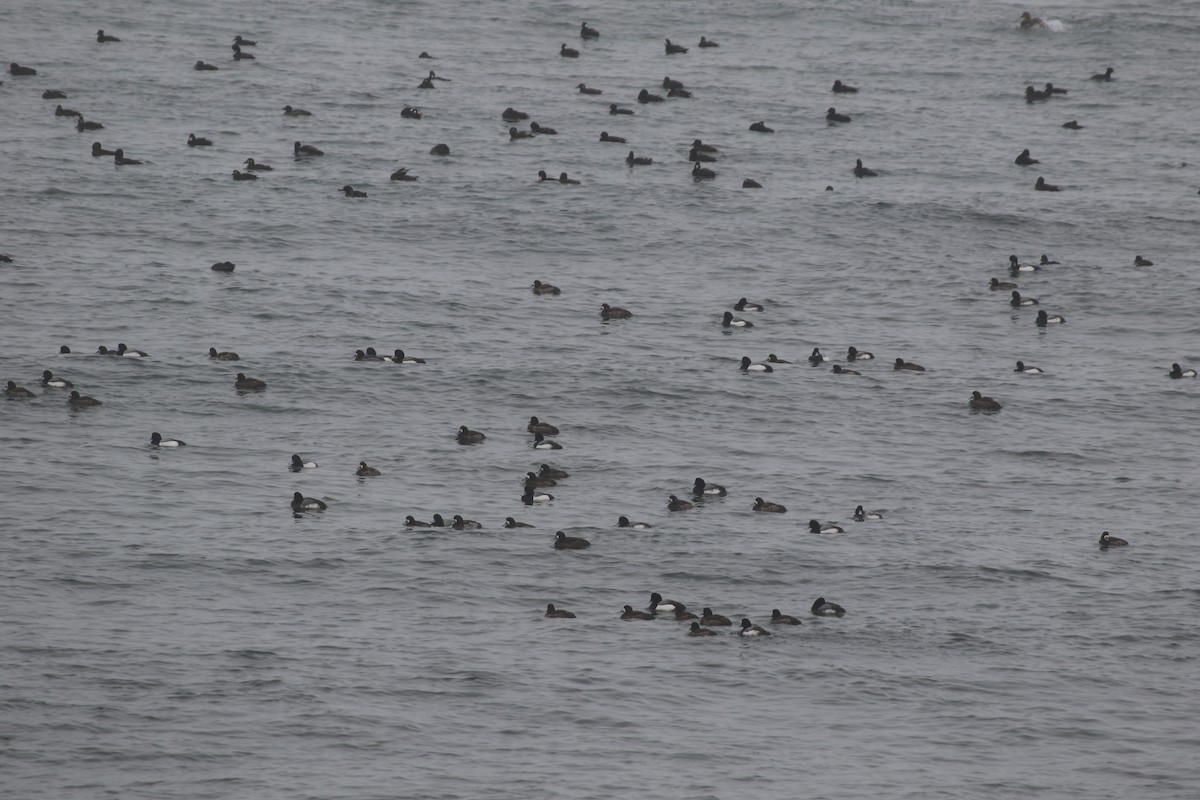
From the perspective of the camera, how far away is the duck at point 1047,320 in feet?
245

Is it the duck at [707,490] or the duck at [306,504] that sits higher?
the duck at [707,490]

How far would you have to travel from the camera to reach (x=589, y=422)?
2515 inches

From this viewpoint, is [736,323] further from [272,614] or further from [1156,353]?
[272,614]

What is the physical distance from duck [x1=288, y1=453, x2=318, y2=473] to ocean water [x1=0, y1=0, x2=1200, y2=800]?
1094 millimetres

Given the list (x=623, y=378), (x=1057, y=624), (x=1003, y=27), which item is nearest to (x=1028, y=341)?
(x=623, y=378)

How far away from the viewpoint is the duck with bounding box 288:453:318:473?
2303 inches

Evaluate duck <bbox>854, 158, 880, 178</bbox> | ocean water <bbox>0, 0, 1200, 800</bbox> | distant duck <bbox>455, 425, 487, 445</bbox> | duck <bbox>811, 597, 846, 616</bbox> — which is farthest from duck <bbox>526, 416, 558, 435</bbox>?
duck <bbox>854, 158, 880, 178</bbox>

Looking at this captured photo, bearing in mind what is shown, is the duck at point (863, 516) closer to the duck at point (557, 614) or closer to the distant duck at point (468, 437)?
the duck at point (557, 614)

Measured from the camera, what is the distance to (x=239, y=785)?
4028 centimetres

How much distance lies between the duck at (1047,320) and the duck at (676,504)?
24.6 metres

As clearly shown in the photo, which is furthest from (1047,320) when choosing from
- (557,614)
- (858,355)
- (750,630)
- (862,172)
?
(557,614)

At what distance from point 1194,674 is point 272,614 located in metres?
23.4

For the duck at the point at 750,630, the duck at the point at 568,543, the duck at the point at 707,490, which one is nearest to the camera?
the duck at the point at 750,630

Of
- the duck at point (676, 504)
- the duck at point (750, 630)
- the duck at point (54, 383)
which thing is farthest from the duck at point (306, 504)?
the duck at point (750, 630)
